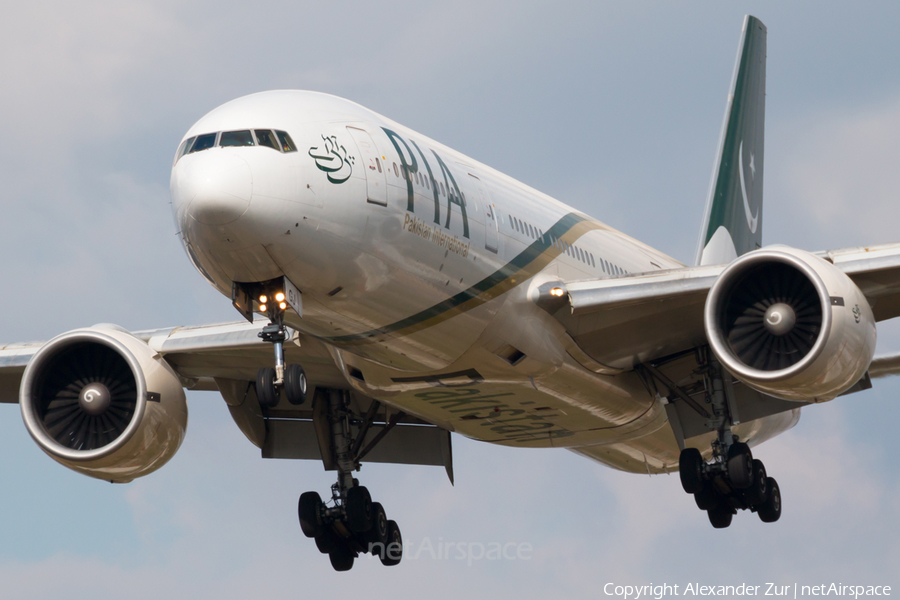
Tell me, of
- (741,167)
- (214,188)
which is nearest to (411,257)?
(214,188)

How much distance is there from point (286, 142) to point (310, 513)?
971cm

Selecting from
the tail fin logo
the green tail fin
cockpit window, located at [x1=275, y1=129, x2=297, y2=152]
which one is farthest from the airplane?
the tail fin logo

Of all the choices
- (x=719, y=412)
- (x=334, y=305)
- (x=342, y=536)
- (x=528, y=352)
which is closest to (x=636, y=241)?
(x=719, y=412)

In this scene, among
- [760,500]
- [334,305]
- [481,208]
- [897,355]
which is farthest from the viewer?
[897,355]

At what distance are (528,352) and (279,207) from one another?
5.37m

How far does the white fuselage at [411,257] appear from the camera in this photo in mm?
15258

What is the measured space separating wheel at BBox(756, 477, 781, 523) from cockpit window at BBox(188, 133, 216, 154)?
38.0 feet

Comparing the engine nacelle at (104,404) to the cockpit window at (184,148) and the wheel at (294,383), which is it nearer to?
the wheel at (294,383)

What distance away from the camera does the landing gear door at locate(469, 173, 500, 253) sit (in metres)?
18.4

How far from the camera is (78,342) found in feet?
66.8

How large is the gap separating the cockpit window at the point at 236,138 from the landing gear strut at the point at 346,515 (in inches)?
329

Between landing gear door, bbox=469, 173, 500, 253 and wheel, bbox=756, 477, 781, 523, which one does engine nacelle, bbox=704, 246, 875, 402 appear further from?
wheel, bbox=756, 477, 781, 523

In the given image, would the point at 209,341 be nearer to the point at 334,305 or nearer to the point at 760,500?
the point at 334,305

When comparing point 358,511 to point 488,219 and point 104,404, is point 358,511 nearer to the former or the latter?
point 104,404
